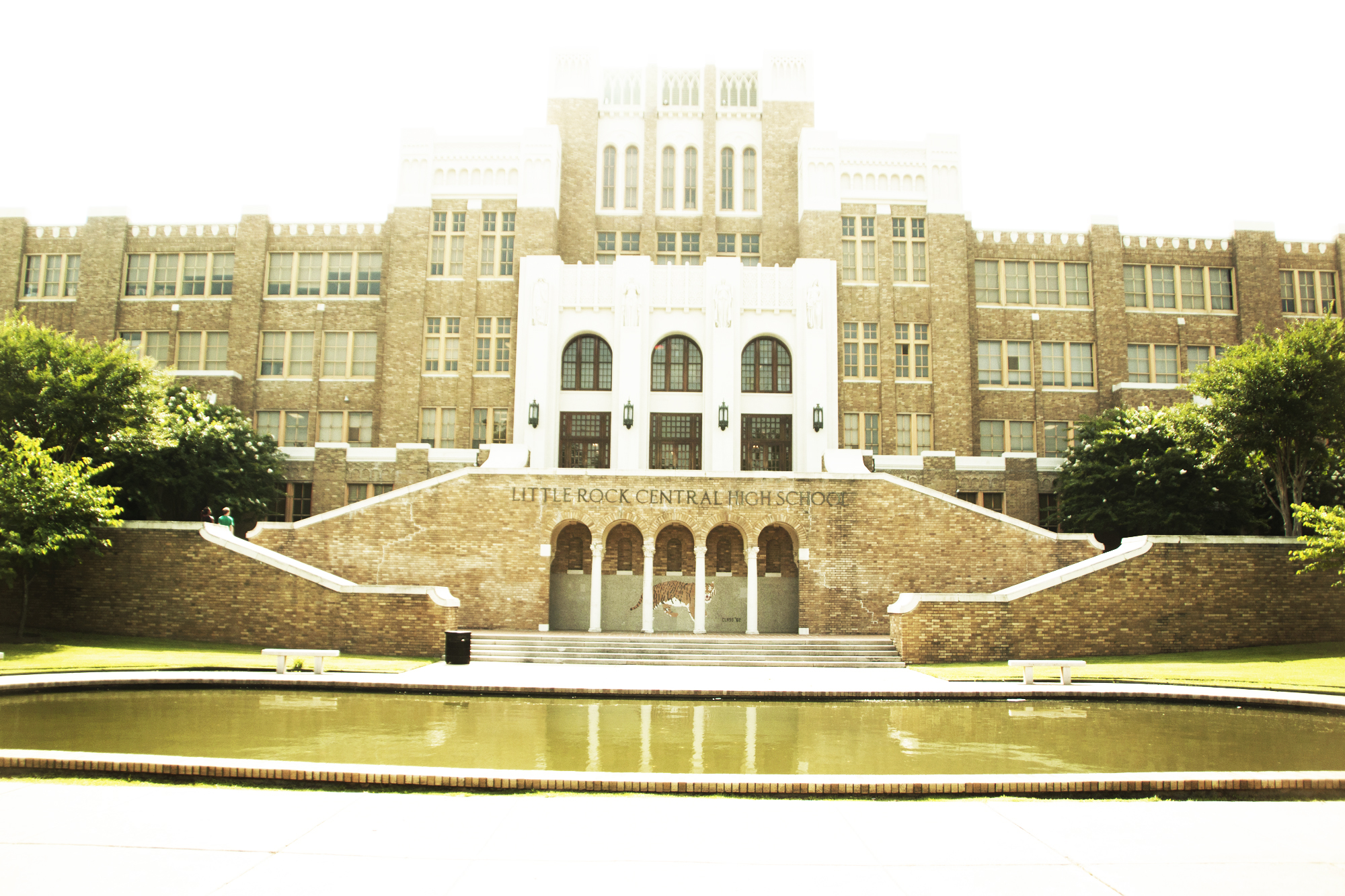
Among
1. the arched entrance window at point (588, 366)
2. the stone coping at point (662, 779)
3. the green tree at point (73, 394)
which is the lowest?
the stone coping at point (662, 779)

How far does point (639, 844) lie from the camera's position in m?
7.58

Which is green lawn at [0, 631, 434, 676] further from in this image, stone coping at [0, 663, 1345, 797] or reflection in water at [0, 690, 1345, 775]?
stone coping at [0, 663, 1345, 797]

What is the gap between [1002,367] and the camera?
42.0m

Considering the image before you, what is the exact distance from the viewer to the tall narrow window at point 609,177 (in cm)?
4269

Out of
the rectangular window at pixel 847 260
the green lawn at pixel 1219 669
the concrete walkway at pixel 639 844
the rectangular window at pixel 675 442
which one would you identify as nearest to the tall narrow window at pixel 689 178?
the rectangular window at pixel 847 260

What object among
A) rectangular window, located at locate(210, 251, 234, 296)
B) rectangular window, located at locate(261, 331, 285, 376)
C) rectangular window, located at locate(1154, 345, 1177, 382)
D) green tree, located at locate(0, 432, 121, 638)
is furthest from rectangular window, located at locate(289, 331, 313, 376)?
rectangular window, located at locate(1154, 345, 1177, 382)

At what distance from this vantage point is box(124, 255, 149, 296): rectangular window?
42.6 meters

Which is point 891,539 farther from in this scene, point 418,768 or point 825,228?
point 418,768

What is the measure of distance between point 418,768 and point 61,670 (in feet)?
41.3

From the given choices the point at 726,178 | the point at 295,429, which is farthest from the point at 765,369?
the point at 295,429

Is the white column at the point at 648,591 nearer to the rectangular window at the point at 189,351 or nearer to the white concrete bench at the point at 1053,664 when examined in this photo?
the white concrete bench at the point at 1053,664

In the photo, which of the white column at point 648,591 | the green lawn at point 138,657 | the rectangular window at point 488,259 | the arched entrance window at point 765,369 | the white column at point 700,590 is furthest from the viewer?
the rectangular window at point 488,259

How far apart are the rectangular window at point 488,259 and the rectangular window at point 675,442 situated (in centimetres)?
1151

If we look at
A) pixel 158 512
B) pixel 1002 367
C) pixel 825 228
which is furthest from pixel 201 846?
pixel 1002 367
